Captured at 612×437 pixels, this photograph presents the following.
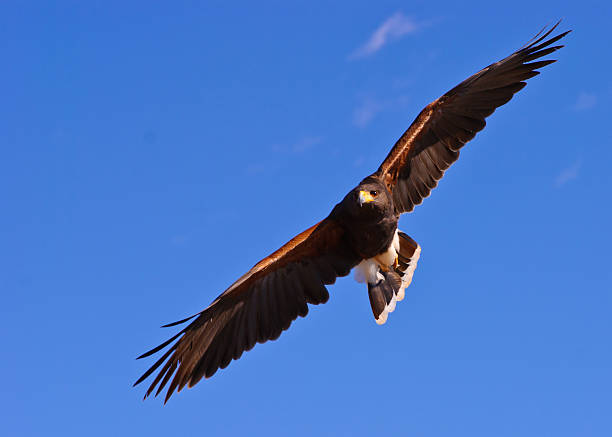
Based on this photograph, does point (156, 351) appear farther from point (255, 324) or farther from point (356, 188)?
point (356, 188)

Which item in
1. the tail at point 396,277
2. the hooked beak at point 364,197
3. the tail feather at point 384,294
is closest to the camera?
the hooked beak at point 364,197

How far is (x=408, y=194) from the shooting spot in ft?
31.5

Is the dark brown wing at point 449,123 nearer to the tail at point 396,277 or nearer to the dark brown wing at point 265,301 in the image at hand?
the tail at point 396,277

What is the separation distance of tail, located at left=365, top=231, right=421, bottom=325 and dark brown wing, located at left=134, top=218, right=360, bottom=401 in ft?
1.43

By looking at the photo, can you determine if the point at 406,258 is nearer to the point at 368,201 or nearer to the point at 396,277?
the point at 396,277

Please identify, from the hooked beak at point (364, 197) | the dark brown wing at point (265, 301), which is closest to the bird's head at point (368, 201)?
the hooked beak at point (364, 197)

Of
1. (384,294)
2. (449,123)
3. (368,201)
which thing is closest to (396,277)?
(384,294)

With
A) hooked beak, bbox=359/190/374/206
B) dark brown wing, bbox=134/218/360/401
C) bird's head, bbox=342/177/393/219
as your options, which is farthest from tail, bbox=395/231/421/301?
hooked beak, bbox=359/190/374/206

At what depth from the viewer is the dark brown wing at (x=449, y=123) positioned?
9.45 m

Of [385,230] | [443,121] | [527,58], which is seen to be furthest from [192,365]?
[527,58]

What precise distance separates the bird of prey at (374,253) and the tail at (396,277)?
12mm

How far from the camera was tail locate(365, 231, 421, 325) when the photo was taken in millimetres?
9527

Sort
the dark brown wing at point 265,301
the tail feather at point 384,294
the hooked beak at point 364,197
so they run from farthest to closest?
the tail feather at point 384,294 < the dark brown wing at point 265,301 < the hooked beak at point 364,197

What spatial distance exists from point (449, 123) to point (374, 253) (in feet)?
6.29
